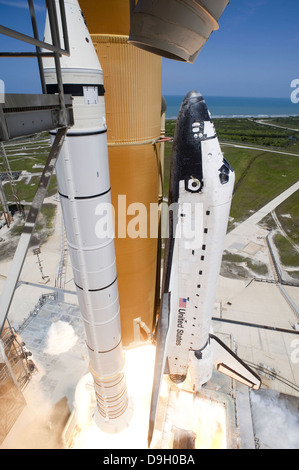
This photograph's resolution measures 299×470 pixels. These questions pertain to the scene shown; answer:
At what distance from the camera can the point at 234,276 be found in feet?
64.3

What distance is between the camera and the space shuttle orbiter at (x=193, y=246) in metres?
6.43

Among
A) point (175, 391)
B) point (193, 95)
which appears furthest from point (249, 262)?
point (193, 95)

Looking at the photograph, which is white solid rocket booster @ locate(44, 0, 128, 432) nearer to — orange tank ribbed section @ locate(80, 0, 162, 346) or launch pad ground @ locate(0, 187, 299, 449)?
orange tank ribbed section @ locate(80, 0, 162, 346)

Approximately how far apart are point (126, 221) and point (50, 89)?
373cm

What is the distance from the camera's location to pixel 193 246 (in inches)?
296

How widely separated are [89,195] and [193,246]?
353 centimetres

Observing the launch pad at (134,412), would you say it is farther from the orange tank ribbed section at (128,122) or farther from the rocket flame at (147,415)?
the orange tank ribbed section at (128,122)

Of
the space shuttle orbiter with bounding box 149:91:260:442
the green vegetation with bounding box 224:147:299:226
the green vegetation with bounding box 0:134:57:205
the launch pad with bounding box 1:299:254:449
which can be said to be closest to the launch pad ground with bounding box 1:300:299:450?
the launch pad with bounding box 1:299:254:449

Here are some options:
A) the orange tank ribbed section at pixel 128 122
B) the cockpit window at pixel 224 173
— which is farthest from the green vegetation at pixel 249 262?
→ the cockpit window at pixel 224 173

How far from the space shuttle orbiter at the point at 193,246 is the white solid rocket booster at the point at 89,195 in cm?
183

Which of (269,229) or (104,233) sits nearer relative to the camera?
(104,233)

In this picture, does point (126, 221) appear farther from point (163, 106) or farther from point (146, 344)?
point (146, 344)

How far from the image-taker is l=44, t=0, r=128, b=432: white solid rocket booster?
4434mm
